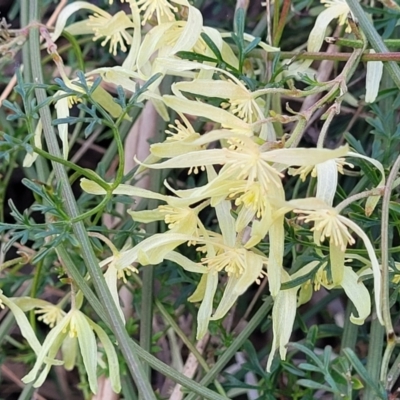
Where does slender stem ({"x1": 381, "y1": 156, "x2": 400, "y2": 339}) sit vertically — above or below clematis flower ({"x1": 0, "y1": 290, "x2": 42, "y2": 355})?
above

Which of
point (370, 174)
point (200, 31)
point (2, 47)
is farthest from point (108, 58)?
point (370, 174)

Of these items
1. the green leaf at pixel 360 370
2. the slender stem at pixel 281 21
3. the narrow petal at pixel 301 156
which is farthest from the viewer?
the slender stem at pixel 281 21

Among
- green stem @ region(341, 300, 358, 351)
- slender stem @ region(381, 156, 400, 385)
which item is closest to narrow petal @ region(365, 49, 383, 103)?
slender stem @ region(381, 156, 400, 385)

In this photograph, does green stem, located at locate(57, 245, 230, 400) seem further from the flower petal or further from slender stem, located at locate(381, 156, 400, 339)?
slender stem, located at locate(381, 156, 400, 339)

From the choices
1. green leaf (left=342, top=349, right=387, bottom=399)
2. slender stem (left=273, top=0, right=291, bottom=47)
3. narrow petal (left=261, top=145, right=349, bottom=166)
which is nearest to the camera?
narrow petal (left=261, top=145, right=349, bottom=166)

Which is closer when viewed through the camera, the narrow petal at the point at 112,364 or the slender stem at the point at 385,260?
the slender stem at the point at 385,260

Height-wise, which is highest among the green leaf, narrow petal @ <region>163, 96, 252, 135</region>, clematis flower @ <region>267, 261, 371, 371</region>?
narrow petal @ <region>163, 96, 252, 135</region>

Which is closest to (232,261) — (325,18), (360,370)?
(360,370)

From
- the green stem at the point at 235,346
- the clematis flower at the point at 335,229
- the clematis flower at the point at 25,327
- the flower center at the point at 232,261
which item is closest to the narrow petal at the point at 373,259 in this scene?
the clematis flower at the point at 335,229

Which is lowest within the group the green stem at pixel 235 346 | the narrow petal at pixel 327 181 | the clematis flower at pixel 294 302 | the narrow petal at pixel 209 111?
the green stem at pixel 235 346

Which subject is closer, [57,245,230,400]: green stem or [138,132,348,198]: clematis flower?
[138,132,348,198]: clematis flower

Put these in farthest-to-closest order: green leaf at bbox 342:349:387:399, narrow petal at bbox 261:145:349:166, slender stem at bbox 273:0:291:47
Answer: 1. slender stem at bbox 273:0:291:47
2. green leaf at bbox 342:349:387:399
3. narrow petal at bbox 261:145:349:166

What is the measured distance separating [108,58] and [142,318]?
40 centimetres

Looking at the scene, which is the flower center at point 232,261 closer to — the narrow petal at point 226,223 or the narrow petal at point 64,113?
the narrow petal at point 226,223
